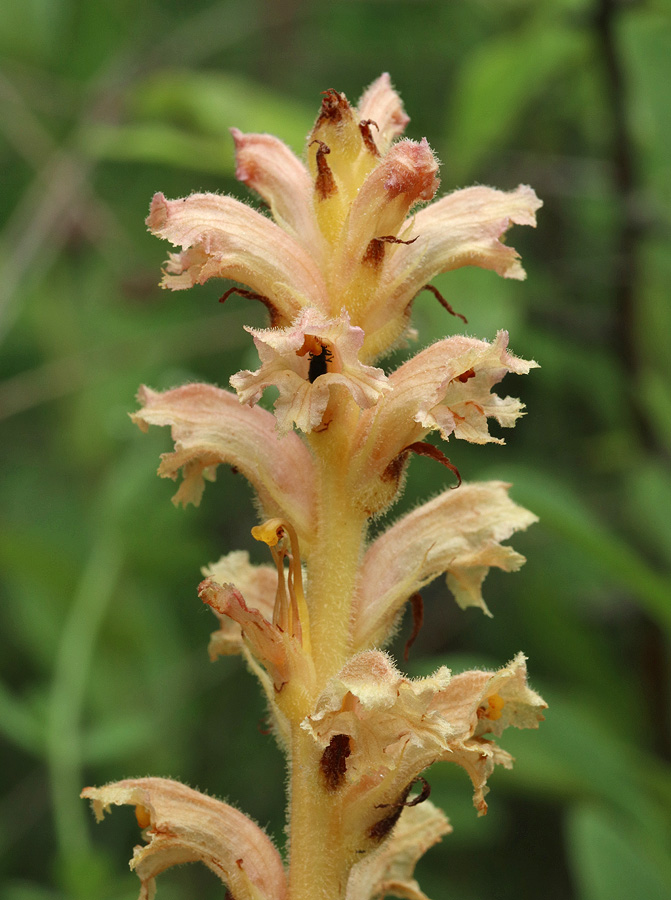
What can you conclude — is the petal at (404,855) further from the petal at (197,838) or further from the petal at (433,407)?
the petal at (433,407)

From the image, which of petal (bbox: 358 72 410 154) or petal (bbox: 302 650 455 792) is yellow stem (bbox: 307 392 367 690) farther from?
petal (bbox: 358 72 410 154)

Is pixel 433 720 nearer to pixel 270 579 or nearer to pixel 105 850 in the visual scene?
pixel 270 579

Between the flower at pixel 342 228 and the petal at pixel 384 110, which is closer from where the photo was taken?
the flower at pixel 342 228

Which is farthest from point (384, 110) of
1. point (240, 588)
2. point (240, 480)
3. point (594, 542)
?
point (240, 480)


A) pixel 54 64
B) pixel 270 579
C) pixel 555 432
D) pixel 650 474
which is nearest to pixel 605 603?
pixel 555 432

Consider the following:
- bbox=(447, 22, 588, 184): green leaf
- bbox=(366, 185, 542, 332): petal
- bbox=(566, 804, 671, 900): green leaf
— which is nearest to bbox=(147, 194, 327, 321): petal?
bbox=(366, 185, 542, 332): petal

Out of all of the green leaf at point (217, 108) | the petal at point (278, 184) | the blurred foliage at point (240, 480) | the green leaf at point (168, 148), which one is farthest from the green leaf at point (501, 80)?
the petal at point (278, 184)

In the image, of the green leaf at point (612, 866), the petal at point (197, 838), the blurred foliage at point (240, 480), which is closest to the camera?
the petal at point (197, 838)
